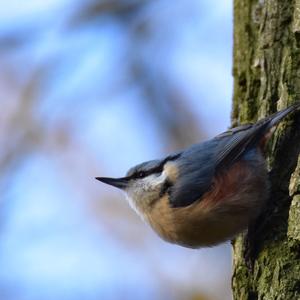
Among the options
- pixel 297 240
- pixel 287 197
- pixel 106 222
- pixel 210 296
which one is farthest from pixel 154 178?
pixel 106 222

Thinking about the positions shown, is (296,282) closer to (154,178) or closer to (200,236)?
(200,236)

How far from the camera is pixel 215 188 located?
2.84 meters

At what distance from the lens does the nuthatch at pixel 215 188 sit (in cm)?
281

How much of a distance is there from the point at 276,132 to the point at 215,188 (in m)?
0.36

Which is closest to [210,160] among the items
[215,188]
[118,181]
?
[215,188]

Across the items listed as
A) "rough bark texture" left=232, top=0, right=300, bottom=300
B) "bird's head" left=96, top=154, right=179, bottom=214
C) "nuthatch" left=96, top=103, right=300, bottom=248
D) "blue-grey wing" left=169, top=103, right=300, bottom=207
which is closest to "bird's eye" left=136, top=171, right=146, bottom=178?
"bird's head" left=96, top=154, right=179, bottom=214

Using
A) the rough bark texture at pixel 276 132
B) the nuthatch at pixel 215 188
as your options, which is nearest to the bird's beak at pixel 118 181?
the nuthatch at pixel 215 188

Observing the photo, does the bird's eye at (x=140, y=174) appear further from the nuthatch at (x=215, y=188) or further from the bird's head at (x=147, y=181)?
the nuthatch at (x=215, y=188)

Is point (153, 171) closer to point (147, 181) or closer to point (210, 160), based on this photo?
point (147, 181)

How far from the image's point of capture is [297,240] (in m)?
2.38

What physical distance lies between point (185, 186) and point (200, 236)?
0.23m

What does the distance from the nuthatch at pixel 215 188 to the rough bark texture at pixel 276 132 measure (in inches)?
2.7

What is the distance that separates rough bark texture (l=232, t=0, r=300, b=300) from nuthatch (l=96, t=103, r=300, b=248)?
2.7 inches

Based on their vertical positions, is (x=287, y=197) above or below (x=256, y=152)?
below
